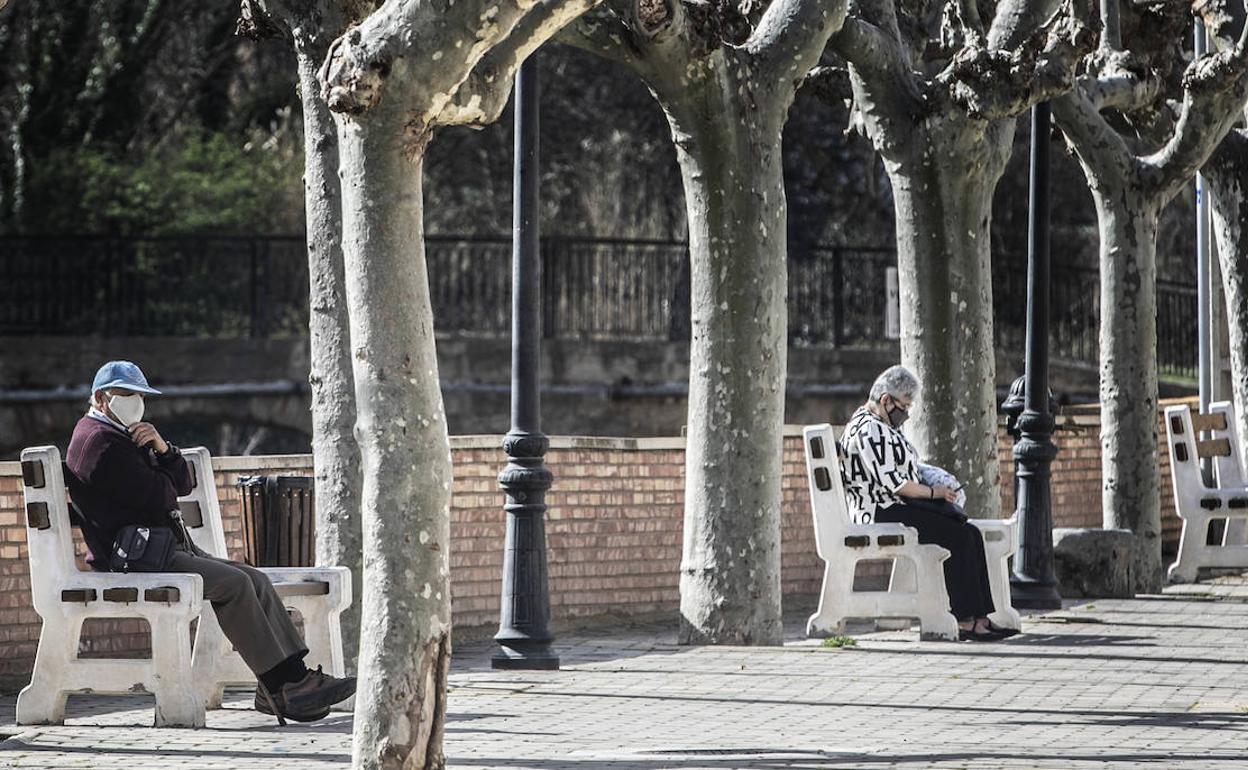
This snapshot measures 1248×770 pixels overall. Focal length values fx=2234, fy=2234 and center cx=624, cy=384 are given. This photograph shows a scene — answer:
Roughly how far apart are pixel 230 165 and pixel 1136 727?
24.5 meters

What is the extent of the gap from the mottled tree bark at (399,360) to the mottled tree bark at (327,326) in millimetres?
3000

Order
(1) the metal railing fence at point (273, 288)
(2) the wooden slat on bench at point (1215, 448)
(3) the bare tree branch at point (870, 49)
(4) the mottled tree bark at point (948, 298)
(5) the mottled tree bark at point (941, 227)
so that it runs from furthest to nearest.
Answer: (1) the metal railing fence at point (273, 288) → (2) the wooden slat on bench at point (1215, 448) → (4) the mottled tree bark at point (948, 298) → (5) the mottled tree bark at point (941, 227) → (3) the bare tree branch at point (870, 49)

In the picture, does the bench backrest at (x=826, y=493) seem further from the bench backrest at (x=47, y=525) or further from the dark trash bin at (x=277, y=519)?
the bench backrest at (x=47, y=525)

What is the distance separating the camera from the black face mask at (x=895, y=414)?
43.2 ft

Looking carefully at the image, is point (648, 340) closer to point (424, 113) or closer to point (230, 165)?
point (230, 165)

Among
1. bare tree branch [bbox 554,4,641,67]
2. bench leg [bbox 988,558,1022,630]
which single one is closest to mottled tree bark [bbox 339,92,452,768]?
bare tree branch [bbox 554,4,641,67]

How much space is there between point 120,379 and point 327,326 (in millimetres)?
1294

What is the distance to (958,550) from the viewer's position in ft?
43.3

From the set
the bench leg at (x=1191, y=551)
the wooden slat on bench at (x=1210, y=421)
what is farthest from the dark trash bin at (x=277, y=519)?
the wooden slat on bench at (x=1210, y=421)

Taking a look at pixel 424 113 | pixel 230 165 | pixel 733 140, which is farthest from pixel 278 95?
pixel 424 113

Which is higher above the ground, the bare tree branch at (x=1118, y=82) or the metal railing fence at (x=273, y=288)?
the bare tree branch at (x=1118, y=82)

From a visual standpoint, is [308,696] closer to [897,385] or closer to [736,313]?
[736,313]

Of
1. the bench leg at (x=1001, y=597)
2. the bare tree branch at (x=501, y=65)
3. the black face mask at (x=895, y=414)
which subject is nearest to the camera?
the bare tree branch at (x=501, y=65)

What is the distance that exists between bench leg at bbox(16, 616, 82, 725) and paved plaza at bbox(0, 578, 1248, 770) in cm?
13
